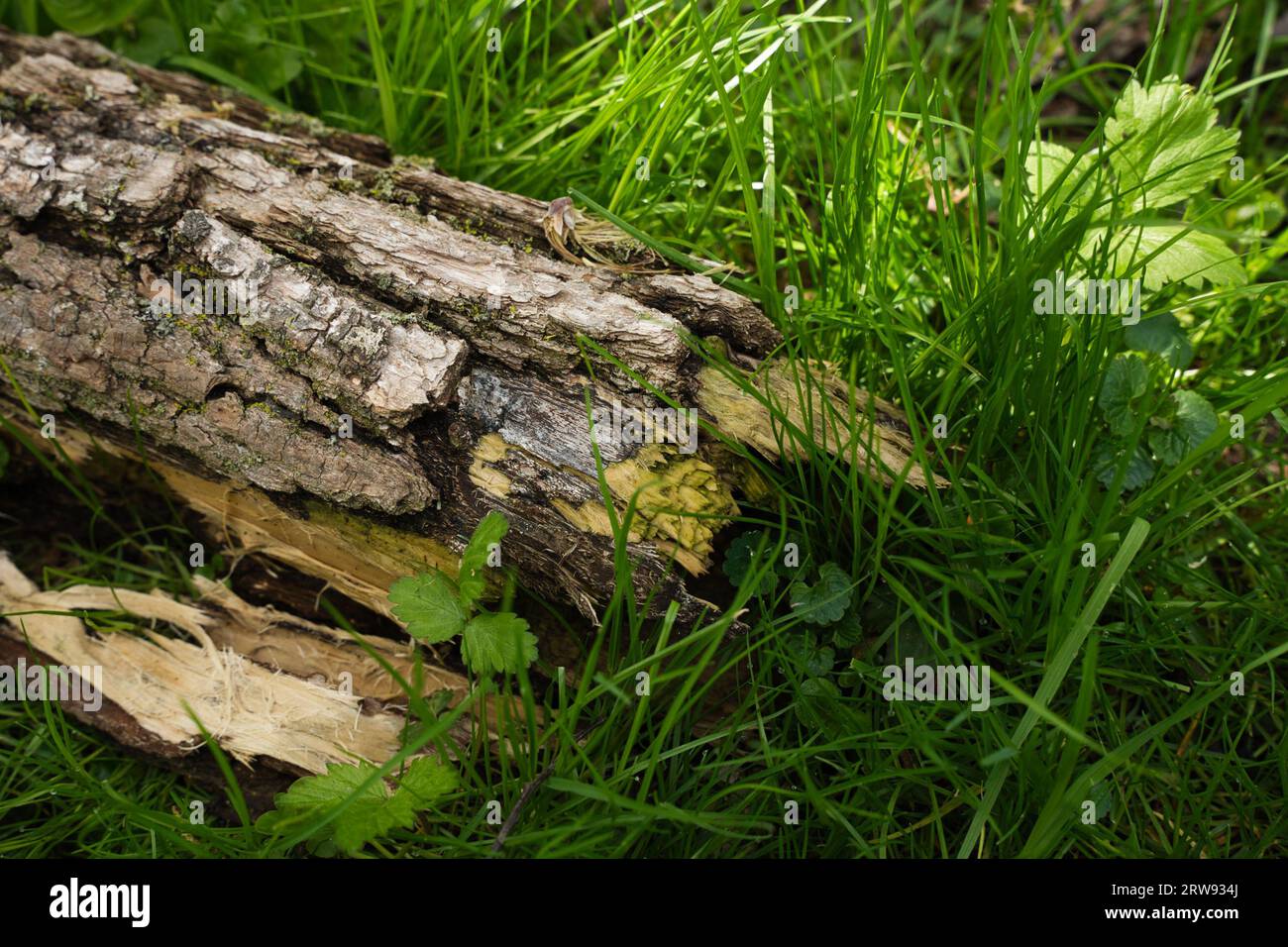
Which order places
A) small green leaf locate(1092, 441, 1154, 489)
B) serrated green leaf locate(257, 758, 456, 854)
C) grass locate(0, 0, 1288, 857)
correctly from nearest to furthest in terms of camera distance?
serrated green leaf locate(257, 758, 456, 854) → grass locate(0, 0, 1288, 857) → small green leaf locate(1092, 441, 1154, 489)

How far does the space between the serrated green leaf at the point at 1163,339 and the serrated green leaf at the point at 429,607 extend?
176cm

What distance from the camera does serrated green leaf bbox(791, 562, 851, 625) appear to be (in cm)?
208

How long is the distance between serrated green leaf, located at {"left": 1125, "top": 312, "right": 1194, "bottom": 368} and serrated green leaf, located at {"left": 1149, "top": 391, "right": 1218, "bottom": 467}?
0.11m

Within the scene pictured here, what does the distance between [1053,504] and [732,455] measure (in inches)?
32.2

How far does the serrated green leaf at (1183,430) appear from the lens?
231 centimetres

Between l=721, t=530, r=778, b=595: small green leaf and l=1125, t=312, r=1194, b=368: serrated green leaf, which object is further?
l=1125, t=312, r=1194, b=368: serrated green leaf

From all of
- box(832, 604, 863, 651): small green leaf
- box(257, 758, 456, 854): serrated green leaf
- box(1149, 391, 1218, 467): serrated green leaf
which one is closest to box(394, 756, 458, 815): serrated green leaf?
box(257, 758, 456, 854): serrated green leaf

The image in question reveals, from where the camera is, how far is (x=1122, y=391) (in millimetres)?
2262

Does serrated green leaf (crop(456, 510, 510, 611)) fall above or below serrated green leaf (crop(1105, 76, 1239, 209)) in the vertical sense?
below

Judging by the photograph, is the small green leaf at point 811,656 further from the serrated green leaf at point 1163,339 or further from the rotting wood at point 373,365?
the serrated green leaf at point 1163,339

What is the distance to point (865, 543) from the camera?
2227mm

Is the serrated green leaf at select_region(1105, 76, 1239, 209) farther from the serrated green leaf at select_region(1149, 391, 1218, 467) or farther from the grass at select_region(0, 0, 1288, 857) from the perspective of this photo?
the serrated green leaf at select_region(1149, 391, 1218, 467)

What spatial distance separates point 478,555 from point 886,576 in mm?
885
